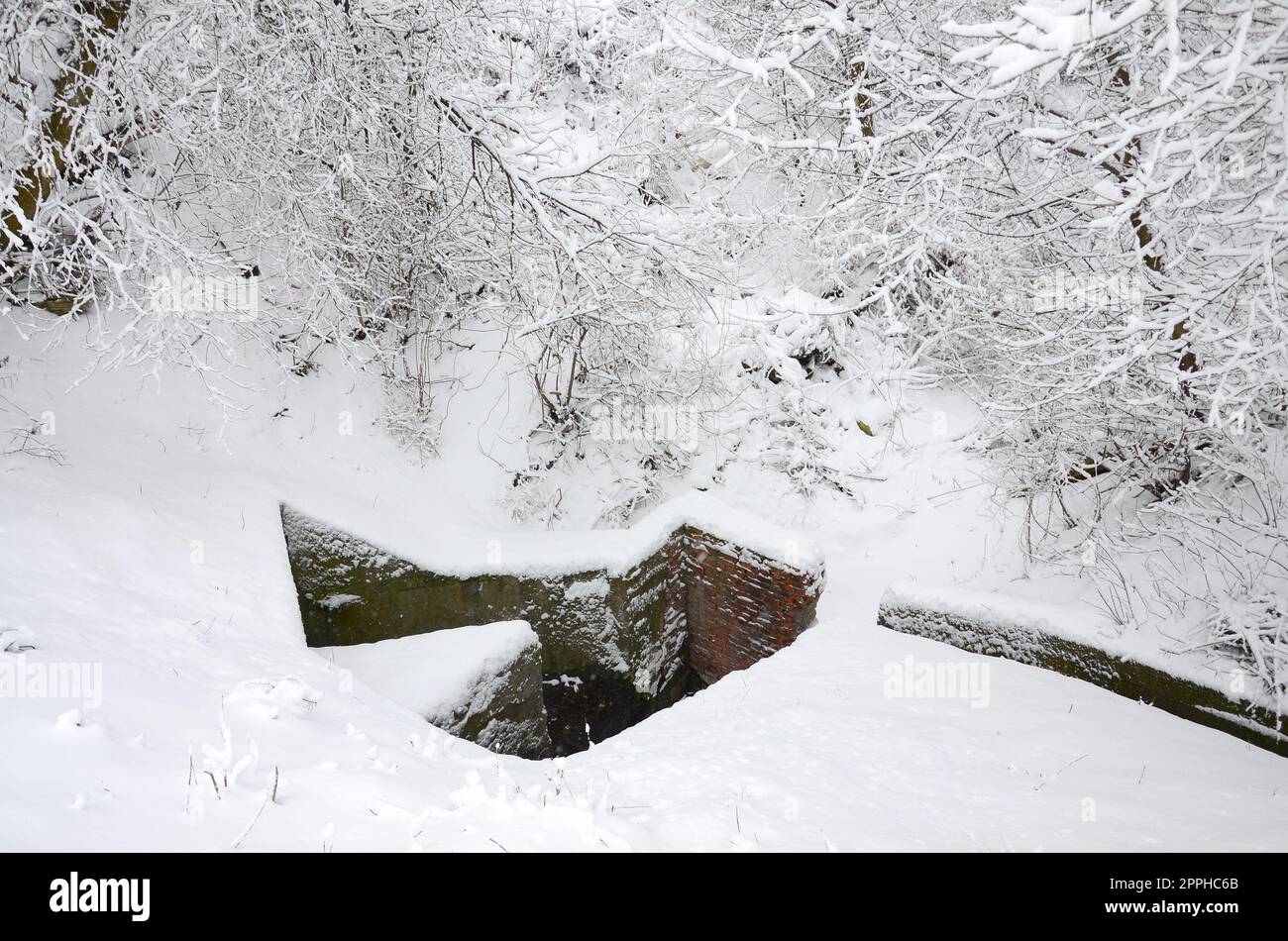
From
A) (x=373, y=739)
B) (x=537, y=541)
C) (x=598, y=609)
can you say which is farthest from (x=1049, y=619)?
(x=373, y=739)

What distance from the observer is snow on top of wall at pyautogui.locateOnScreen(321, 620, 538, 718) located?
493 cm

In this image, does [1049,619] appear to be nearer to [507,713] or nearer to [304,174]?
[507,713]

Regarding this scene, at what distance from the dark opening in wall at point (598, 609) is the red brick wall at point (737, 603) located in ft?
0.04

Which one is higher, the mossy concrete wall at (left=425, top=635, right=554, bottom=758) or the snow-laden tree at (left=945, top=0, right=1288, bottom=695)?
the snow-laden tree at (left=945, top=0, right=1288, bottom=695)

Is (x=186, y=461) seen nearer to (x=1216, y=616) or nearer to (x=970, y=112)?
(x=970, y=112)

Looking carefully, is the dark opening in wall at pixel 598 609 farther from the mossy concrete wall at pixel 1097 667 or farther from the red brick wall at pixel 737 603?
the mossy concrete wall at pixel 1097 667

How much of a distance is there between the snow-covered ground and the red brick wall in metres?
0.67

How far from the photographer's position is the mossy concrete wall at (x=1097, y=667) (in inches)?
175

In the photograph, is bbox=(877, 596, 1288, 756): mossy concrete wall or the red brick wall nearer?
bbox=(877, 596, 1288, 756): mossy concrete wall

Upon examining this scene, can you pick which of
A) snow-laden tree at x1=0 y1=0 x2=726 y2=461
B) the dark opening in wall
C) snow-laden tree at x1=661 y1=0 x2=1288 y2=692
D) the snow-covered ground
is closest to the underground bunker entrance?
the dark opening in wall

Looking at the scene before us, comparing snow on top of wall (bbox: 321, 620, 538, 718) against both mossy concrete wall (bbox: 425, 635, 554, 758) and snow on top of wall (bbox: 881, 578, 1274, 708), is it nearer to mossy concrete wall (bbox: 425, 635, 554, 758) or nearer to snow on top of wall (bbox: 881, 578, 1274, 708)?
mossy concrete wall (bbox: 425, 635, 554, 758)

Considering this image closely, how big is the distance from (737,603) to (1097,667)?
3068mm

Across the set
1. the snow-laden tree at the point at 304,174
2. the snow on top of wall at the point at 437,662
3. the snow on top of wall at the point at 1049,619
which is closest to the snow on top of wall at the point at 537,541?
the snow on top of wall at the point at 437,662

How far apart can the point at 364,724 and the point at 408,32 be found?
14.4 ft
